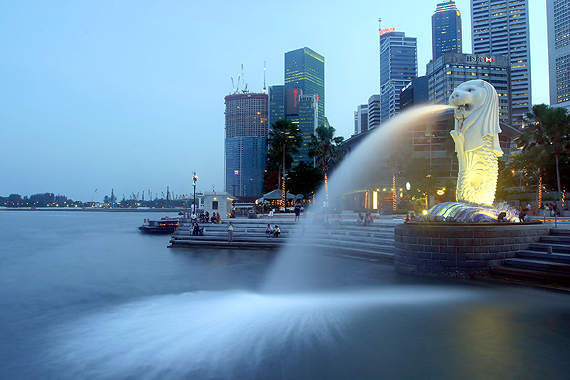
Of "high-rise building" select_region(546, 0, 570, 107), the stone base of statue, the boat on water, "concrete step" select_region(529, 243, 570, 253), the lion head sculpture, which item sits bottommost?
the boat on water

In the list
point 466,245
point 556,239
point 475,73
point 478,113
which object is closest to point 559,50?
point 475,73

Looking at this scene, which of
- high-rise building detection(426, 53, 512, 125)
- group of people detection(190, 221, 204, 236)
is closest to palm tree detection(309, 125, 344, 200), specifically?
group of people detection(190, 221, 204, 236)

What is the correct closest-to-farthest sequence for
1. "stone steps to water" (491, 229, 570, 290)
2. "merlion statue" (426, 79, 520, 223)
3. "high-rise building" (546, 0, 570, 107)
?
"stone steps to water" (491, 229, 570, 290) < "merlion statue" (426, 79, 520, 223) < "high-rise building" (546, 0, 570, 107)

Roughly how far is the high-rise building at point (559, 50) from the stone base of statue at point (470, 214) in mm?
207344

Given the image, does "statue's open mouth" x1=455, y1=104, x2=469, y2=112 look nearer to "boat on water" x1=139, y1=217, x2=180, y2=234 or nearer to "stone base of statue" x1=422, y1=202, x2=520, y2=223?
"stone base of statue" x1=422, y1=202, x2=520, y2=223

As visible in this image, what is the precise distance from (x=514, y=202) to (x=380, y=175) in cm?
1755

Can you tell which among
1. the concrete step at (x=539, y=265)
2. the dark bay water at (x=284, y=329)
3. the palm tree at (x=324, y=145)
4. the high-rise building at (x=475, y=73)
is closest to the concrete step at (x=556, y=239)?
the concrete step at (x=539, y=265)

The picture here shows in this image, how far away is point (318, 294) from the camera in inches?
522

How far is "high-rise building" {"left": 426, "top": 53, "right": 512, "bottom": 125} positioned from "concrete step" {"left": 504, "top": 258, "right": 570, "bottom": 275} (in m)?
148

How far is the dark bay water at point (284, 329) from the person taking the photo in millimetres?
7258

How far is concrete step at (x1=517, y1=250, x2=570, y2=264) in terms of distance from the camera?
528 inches

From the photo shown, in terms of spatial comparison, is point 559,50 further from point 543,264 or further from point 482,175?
point 543,264

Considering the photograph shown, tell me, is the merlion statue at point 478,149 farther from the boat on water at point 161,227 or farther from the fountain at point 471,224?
the boat on water at point 161,227

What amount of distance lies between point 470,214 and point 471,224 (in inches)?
35.1
